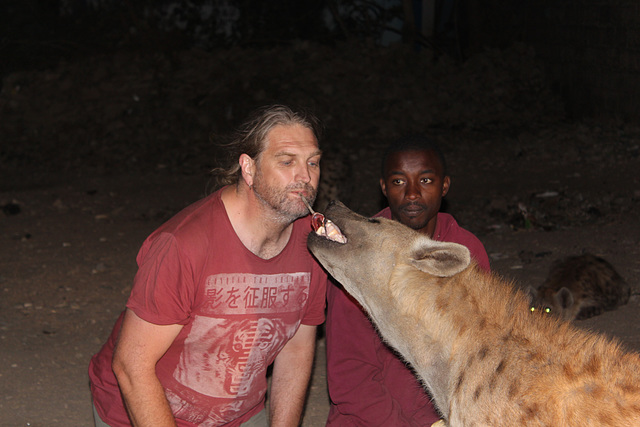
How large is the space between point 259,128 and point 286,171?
0.53 feet

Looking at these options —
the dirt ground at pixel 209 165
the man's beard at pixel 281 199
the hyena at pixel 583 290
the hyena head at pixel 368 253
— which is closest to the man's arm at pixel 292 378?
the hyena head at pixel 368 253

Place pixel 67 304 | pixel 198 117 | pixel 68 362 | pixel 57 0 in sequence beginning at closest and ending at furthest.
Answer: pixel 68 362 → pixel 67 304 → pixel 198 117 → pixel 57 0

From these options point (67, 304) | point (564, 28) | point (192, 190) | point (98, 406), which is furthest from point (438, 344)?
point (564, 28)

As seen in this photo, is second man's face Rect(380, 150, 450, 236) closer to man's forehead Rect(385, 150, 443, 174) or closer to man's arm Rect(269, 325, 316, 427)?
man's forehead Rect(385, 150, 443, 174)

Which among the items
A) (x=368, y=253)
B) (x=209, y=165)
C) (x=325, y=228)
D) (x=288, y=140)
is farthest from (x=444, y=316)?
(x=209, y=165)

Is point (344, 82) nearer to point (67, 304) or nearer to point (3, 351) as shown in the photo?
point (67, 304)

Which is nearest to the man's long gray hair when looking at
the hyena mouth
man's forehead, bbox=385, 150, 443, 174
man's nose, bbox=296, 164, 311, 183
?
man's nose, bbox=296, 164, 311, 183

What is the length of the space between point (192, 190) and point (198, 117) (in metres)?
2.37

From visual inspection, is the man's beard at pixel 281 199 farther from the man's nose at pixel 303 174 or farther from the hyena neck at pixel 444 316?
the hyena neck at pixel 444 316

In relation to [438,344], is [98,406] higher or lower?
lower

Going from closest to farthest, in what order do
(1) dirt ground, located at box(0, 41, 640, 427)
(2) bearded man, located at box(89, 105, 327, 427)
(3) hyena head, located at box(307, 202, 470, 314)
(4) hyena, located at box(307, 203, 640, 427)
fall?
(4) hyena, located at box(307, 203, 640, 427), (2) bearded man, located at box(89, 105, 327, 427), (3) hyena head, located at box(307, 202, 470, 314), (1) dirt ground, located at box(0, 41, 640, 427)

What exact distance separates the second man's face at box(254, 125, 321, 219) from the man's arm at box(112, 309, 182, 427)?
1.60 ft

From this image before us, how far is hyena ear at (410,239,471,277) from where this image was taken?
195cm

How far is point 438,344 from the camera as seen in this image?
2051mm
